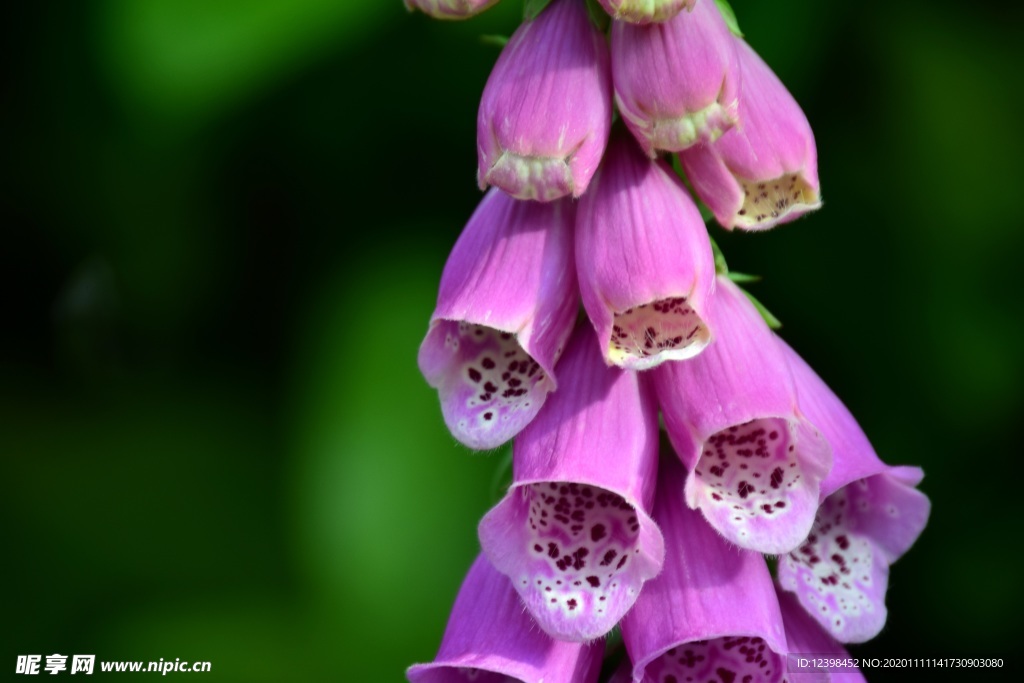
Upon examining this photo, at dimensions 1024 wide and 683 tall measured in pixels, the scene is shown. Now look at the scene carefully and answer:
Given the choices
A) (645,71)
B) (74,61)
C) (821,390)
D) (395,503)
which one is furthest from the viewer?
(74,61)

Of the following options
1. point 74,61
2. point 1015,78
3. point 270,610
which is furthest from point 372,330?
point 1015,78

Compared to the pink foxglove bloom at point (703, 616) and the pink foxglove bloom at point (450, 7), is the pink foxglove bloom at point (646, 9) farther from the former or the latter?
the pink foxglove bloom at point (703, 616)

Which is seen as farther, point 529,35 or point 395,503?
point 395,503

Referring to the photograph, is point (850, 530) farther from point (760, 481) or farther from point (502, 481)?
point (502, 481)

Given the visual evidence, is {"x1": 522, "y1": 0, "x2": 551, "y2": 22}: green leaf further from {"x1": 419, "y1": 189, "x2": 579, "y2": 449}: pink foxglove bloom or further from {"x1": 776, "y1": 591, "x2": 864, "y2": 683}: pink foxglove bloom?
{"x1": 776, "y1": 591, "x2": 864, "y2": 683}: pink foxglove bloom

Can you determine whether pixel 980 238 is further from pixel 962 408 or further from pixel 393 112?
pixel 393 112

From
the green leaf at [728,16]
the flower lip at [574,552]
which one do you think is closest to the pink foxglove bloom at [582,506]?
the flower lip at [574,552]

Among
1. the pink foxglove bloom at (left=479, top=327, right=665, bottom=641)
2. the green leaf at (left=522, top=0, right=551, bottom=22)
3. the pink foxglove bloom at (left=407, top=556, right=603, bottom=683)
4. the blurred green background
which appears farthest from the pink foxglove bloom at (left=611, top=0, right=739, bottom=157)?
the blurred green background
